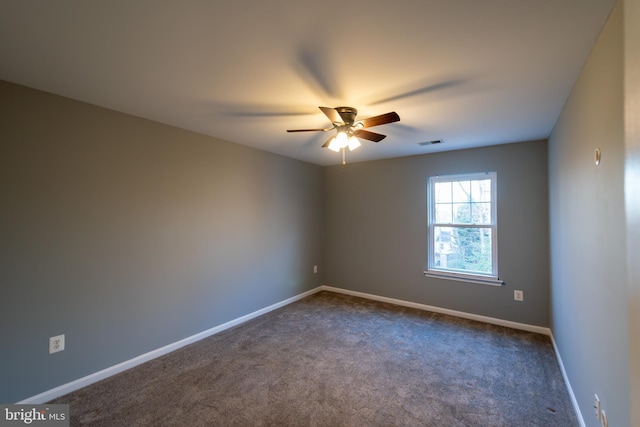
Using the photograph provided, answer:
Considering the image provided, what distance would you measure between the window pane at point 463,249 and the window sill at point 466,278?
0.11 meters

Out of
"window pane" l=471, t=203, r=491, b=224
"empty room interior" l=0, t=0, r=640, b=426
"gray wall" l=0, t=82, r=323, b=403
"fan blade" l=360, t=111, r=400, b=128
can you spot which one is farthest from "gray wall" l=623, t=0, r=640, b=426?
"gray wall" l=0, t=82, r=323, b=403

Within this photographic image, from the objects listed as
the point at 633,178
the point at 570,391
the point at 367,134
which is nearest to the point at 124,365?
the point at 367,134

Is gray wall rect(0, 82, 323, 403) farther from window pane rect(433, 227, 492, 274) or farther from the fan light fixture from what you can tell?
window pane rect(433, 227, 492, 274)

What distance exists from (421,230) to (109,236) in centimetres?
386

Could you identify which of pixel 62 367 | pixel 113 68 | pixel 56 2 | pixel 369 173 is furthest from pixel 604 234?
pixel 62 367

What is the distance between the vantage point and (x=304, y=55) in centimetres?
167

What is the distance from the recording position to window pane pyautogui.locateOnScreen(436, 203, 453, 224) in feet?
13.4

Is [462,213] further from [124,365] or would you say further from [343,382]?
[124,365]

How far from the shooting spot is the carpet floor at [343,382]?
199 cm

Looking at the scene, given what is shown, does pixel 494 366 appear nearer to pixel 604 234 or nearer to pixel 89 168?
pixel 604 234

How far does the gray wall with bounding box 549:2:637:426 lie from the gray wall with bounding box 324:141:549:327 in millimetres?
1005

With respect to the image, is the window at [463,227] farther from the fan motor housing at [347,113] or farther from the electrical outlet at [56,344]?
the electrical outlet at [56,344]

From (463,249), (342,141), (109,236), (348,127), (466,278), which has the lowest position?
(466,278)

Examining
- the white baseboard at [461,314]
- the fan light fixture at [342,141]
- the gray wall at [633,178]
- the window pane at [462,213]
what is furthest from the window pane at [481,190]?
the gray wall at [633,178]
